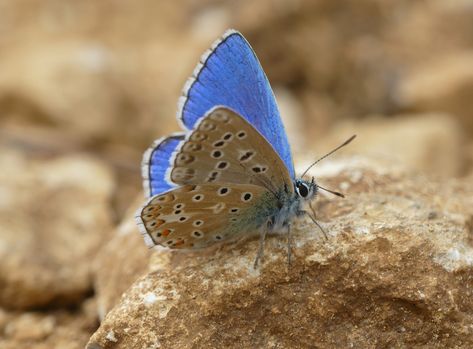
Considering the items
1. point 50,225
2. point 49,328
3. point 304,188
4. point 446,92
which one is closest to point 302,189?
point 304,188

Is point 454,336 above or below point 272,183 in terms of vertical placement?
below

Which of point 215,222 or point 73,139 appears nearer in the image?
point 215,222

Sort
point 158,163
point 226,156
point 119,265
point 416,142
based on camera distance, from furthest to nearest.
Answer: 1. point 416,142
2. point 119,265
3. point 158,163
4. point 226,156

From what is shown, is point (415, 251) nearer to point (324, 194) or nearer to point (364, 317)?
point (364, 317)

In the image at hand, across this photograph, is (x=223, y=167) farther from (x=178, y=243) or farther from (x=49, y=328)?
(x=49, y=328)

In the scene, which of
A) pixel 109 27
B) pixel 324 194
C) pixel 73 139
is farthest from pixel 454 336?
pixel 109 27

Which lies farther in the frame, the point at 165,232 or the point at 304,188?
the point at 304,188
